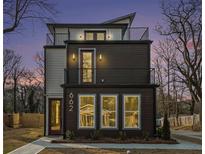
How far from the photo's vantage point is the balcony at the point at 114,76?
8.38m

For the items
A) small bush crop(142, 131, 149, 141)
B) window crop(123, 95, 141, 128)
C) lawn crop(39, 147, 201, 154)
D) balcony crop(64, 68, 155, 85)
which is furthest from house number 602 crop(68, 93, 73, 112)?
lawn crop(39, 147, 201, 154)

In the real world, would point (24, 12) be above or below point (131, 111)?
above

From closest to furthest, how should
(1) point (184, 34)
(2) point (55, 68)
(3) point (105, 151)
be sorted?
(3) point (105, 151) < (1) point (184, 34) < (2) point (55, 68)

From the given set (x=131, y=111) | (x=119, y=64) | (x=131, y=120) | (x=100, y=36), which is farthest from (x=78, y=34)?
(x=131, y=120)

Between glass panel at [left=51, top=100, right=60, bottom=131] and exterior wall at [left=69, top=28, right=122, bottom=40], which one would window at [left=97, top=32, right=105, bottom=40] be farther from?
glass panel at [left=51, top=100, right=60, bottom=131]

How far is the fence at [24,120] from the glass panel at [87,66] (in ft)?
7.85

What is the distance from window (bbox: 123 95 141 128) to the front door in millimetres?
1131

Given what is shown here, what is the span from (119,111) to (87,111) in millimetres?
787

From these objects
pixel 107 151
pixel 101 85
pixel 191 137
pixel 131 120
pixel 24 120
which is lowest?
pixel 191 137

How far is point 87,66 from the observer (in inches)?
339

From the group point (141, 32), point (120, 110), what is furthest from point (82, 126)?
point (141, 32)

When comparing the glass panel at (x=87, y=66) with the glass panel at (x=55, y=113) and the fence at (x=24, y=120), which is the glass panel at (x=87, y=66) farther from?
the fence at (x=24, y=120)

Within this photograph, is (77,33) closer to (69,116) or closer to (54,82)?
(54,82)

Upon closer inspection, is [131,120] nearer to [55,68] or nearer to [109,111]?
[109,111]
